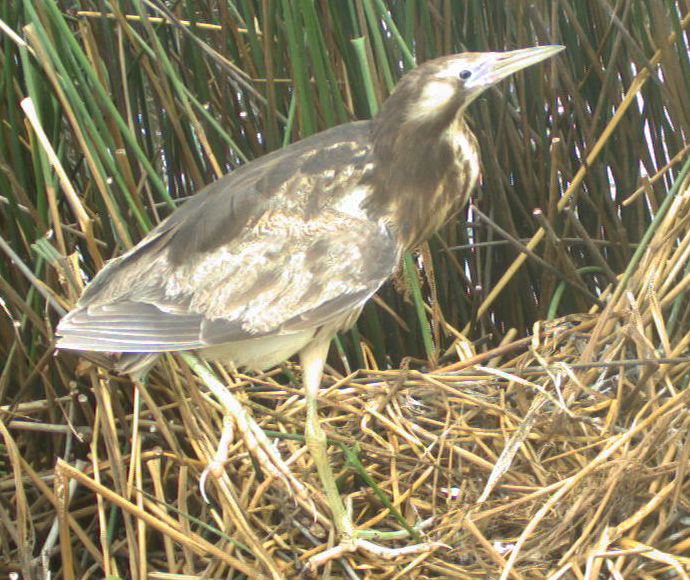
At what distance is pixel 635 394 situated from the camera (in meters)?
1.57

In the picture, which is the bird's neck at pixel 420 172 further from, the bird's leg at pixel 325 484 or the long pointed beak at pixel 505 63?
the bird's leg at pixel 325 484

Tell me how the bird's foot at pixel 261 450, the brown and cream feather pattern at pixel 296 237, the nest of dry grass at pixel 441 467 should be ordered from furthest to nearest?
the brown and cream feather pattern at pixel 296 237 < the bird's foot at pixel 261 450 < the nest of dry grass at pixel 441 467

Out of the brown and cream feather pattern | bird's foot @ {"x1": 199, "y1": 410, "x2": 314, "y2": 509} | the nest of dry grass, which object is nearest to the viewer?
the nest of dry grass

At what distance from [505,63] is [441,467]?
0.65 metres

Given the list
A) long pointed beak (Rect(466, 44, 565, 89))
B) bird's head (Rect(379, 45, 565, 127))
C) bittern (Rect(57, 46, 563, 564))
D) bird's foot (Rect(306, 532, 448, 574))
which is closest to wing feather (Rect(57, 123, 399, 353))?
bittern (Rect(57, 46, 563, 564))

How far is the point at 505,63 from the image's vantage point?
1.62 meters

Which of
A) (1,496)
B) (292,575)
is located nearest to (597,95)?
(292,575)

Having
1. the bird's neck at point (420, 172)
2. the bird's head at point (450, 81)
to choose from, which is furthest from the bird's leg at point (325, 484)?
the bird's head at point (450, 81)

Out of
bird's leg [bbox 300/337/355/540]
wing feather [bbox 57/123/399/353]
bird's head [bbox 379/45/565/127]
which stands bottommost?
bird's leg [bbox 300/337/355/540]

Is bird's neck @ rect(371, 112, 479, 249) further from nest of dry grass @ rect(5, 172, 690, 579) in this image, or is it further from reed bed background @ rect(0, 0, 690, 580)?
nest of dry grass @ rect(5, 172, 690, 579)

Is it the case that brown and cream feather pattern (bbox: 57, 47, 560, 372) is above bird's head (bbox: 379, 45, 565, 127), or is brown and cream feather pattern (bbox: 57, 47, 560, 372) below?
below

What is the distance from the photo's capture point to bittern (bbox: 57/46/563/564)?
1.63m

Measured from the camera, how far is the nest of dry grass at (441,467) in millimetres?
1415

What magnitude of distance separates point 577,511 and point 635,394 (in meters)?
0.25
